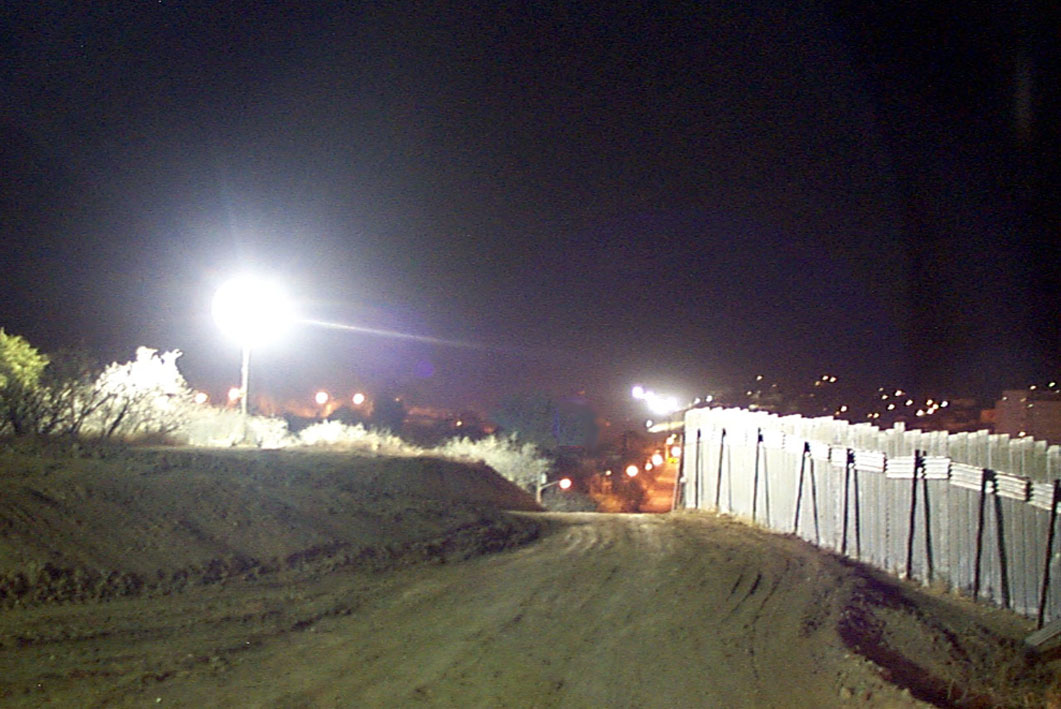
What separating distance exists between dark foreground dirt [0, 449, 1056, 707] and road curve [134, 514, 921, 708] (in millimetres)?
Answer: 33

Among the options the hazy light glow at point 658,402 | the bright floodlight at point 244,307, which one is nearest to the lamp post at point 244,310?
the bright floodlight at point 244,307

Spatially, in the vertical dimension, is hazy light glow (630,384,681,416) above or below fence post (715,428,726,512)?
above

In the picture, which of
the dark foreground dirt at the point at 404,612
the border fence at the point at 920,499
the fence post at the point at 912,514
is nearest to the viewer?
the dark foreground dirt at the point at 404,612

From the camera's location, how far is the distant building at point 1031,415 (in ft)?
81.8

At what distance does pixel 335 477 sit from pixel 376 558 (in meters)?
4.31

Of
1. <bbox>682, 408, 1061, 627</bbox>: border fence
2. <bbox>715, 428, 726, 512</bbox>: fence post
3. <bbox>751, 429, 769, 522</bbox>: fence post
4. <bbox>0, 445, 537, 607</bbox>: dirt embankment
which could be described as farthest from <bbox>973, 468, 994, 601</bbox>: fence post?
<bbox>715, 428, 726, 512</bbox>: fence post

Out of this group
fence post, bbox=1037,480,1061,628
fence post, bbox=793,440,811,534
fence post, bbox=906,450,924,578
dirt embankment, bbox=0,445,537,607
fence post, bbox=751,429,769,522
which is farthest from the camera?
fence post, bbox=751,429,769,522

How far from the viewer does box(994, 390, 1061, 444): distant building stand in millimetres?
24922

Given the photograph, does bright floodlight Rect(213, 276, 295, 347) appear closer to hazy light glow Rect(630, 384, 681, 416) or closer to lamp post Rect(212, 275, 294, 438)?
lamp post Rect(212, 275, 294, 438)

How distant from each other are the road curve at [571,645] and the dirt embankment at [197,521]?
1.63 metres

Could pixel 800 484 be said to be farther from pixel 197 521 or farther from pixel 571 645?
pixel 197 521

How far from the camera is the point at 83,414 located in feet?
60.3

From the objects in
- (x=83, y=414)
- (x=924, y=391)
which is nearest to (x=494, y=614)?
(x=83, y=414)

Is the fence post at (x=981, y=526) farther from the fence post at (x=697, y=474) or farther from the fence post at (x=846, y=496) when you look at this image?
the fence post at (x=697, y=474)
